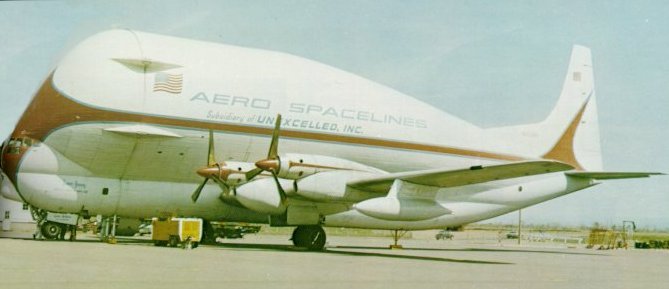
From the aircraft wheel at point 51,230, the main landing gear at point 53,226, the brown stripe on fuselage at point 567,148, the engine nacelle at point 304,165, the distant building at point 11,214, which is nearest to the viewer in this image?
the engine nacelle at point 304,165

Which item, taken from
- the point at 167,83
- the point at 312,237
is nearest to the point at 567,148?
the point at 312,237

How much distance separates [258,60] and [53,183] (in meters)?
8.84

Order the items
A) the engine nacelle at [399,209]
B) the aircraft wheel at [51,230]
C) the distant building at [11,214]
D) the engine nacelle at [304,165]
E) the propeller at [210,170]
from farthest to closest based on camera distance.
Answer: the distant building at [11,214]
the aircraft wheel at [51,230]
the propeller at [210,170]
the engine nacelle at [304,165]
the engine nacelle at [399,209]

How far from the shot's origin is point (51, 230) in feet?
84.9

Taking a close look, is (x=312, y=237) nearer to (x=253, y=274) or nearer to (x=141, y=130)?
(x=141, y=130)

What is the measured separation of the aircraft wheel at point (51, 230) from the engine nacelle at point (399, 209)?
11971 mm

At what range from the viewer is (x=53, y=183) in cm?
2405

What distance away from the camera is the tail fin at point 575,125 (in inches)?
1347

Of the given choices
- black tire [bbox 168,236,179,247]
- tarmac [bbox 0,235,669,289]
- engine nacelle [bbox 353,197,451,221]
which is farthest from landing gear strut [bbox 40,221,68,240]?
engine nacelle [bbox 353,197,451,221]

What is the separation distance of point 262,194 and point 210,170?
2.09 meters

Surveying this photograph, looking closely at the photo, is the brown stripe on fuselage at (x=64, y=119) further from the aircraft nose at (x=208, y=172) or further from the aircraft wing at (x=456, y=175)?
Answer: the aircraft wing at (x=456, y=175)

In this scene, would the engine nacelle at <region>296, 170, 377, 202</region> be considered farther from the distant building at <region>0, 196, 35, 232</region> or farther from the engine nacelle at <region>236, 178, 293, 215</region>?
the distant building at <region>0, 196, 35, 232</region>

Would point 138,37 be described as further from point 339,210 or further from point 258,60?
point 339,210

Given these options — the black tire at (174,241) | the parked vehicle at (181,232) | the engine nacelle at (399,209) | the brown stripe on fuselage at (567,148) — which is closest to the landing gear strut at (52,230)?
the parked vehicle at (181,232)
